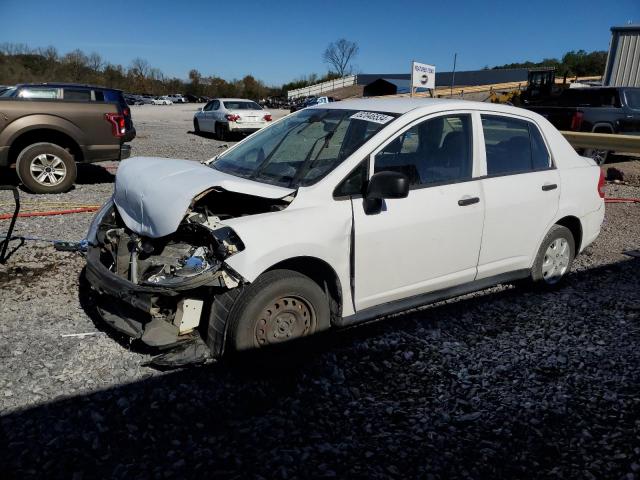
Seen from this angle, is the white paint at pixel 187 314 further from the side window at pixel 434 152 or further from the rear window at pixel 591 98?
the rear window at pixel 591 98

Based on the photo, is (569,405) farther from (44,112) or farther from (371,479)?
(44,112)

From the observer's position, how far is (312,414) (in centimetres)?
290

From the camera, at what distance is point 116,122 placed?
8555 mm

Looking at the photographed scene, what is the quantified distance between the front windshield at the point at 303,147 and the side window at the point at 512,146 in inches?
38.7

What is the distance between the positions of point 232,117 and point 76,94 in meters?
8.80

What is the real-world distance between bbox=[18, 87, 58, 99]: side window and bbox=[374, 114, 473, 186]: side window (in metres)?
8.44

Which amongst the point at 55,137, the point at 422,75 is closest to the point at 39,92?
the point at 55,137

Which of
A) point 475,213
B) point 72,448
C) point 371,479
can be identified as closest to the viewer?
point 371,479

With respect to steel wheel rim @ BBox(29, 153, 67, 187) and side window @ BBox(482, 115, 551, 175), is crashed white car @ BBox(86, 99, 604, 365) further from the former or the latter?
steel wheel rim @ BBox(29, 153, 67, 187)

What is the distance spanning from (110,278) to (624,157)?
15093 mm

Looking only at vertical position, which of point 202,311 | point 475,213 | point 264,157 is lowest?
point 202,311

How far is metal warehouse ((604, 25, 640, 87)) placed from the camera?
19.6 meters

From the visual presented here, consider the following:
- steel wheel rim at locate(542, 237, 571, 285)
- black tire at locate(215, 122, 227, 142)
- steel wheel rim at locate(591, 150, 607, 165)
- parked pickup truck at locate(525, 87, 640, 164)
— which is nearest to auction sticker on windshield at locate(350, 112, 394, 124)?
steel wheel rim at locate(542, 237, 571, 285)

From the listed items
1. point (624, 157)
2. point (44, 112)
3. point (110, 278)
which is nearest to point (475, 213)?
point (110, 278)
